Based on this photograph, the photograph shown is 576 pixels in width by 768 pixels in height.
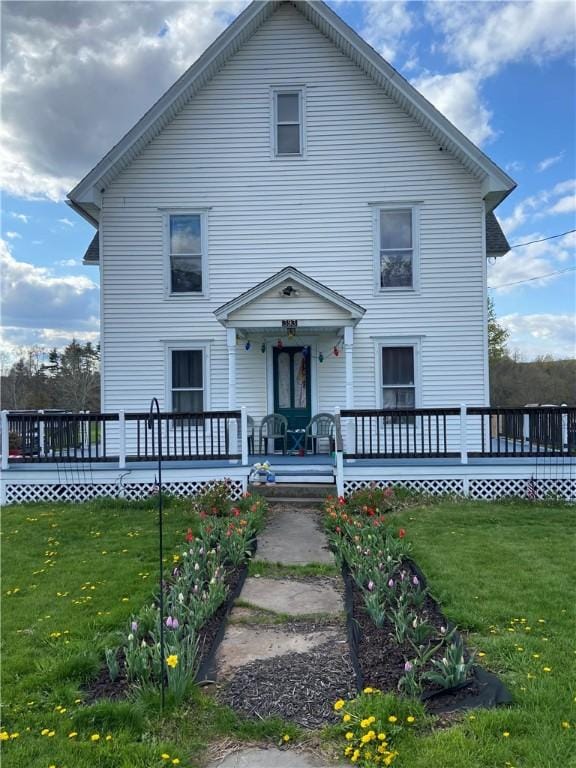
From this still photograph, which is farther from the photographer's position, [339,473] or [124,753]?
[339,473]

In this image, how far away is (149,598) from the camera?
15.9 ft

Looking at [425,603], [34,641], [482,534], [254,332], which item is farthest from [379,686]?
[254,332]

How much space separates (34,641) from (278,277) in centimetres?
733

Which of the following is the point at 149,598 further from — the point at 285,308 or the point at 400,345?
the point at 400,345

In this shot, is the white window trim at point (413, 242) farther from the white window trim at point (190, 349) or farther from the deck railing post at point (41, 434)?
the deck railing post at point (41, 434)

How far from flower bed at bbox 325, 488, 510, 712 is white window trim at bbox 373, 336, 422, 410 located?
4.89 metres

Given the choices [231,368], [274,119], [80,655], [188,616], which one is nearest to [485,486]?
[231,368]

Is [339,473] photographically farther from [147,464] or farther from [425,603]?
[425,603]

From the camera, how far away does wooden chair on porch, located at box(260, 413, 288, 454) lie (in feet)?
36.7

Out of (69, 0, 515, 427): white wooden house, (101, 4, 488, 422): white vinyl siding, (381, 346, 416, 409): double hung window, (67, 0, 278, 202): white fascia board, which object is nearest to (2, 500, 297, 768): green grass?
(69, 0, 515, 427): white wooden house

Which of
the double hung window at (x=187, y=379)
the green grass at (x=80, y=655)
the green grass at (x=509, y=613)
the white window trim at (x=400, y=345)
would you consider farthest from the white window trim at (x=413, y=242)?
the green grass at (x=80, y=655)

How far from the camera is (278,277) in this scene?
10.0 metres

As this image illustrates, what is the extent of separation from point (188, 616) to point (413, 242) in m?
9.46

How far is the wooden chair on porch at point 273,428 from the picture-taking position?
11.2m
